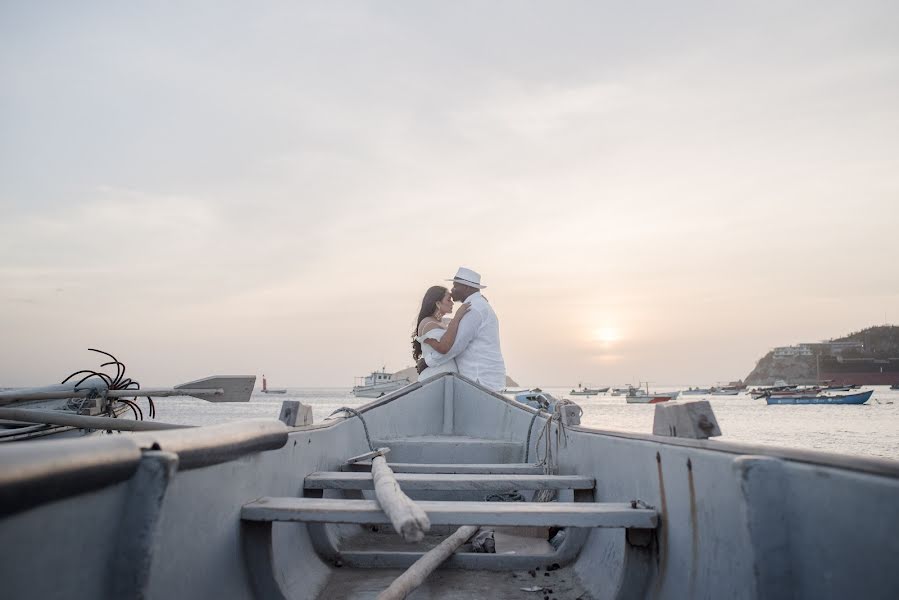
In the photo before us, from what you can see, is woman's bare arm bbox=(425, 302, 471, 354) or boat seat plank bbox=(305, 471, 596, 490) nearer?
boat seat plank bbox=(305, 471, 596, 490)

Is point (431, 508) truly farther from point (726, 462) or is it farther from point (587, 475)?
point (587, 475)

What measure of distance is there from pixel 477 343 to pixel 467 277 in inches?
29.7

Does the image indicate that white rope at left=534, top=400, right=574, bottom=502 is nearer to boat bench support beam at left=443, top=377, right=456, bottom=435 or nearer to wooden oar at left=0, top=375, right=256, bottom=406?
boat bench support beam at left=443, top=377, right=456, bottom=435

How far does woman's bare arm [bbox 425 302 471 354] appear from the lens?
647 cm

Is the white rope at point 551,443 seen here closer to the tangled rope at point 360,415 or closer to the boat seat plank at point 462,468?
the boat seat plank at point 462,468

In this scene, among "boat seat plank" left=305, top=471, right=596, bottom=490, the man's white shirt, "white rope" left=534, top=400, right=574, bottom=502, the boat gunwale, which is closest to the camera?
the boat gunwale

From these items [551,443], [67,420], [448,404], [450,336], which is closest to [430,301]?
[450,336]

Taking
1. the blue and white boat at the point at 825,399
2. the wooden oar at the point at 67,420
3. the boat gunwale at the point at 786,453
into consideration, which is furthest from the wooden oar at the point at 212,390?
the blue and white boat at the point at 825,399

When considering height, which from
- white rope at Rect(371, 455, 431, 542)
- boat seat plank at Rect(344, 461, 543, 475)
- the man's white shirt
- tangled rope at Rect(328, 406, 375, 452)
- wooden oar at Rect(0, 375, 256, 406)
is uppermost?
the man's white shirt

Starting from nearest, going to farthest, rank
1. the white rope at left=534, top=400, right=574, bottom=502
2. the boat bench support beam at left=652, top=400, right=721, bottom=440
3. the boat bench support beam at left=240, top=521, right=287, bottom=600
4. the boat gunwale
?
the boat gunwale
the boat bench support beam at left=652, top=400, right=721, bottom=440
the boat bench support beam at left=240, top=521, right=287, bottom=600
the white rope at left=534, top=400, right=574, bottom=502

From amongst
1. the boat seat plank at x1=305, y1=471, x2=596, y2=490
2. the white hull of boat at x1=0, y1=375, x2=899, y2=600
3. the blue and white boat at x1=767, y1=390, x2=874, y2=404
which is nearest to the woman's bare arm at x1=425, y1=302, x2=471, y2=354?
the white hull of boat at x1=0, y1=375, x2=899, y2=600

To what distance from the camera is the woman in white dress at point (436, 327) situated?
21.5ft

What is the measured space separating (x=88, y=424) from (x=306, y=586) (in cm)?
185

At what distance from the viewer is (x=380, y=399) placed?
498cm
